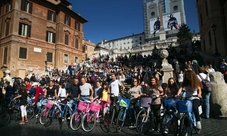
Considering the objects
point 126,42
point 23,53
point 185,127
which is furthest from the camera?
point 126,42

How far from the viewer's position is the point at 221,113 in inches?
254

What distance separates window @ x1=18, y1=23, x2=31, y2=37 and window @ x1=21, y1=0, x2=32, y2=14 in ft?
8.85

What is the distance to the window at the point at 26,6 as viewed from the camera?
24356 millimetres

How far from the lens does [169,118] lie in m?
4.50

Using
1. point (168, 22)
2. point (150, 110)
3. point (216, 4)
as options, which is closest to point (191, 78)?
point (150, 110)

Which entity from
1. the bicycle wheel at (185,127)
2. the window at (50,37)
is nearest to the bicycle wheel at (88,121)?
the bicycle wheel at (185,127)

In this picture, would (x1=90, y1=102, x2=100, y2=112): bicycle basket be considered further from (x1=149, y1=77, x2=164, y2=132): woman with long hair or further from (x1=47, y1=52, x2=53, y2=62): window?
(x1=47, y1=52, x2=53, y2=62): window

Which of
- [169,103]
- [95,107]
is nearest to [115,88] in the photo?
[95,107]

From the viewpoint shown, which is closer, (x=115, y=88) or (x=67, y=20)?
(x=115, y=88)

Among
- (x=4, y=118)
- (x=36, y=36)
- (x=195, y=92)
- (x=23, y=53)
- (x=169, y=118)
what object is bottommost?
(x=4, y=118)

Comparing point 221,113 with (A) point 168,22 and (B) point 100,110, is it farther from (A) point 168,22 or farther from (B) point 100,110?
(A) point 168,22

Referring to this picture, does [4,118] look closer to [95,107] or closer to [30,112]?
[30,112]

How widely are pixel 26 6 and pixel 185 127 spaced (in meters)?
29.4

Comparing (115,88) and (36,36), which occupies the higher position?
(36,36)
